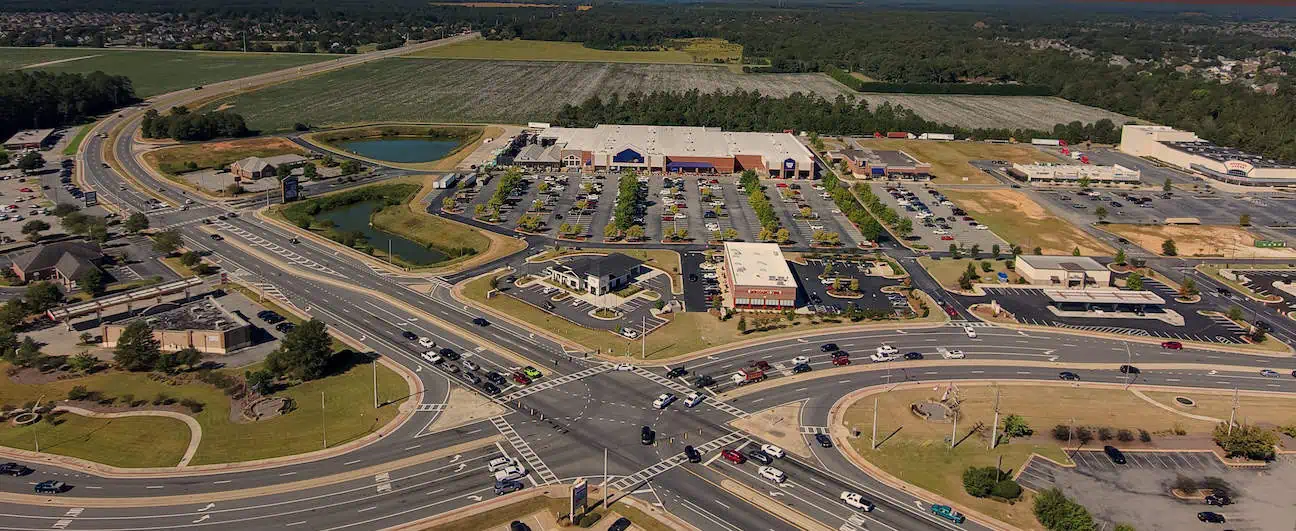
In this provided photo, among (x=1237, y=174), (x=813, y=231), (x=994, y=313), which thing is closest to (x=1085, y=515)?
(x=994, y=313)

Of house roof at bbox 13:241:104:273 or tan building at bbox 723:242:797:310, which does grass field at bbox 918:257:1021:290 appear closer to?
tan building at bbox 723:242:797:310

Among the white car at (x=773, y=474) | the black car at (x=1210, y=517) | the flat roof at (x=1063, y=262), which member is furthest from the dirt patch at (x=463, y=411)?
the flat roof at (x=1063, y=262)

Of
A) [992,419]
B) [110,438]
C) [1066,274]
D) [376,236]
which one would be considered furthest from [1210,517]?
[376,236]

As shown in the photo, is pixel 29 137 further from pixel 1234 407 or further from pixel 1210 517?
pixel 1234 407

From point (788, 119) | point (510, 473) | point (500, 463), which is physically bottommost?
point (500, 463)

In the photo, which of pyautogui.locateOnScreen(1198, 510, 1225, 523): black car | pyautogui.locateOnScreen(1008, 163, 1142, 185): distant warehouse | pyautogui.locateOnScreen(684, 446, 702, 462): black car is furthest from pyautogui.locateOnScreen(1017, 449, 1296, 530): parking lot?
pyautogui.locateOnScreen(1008, 163, 1142, 185): distant warehouse

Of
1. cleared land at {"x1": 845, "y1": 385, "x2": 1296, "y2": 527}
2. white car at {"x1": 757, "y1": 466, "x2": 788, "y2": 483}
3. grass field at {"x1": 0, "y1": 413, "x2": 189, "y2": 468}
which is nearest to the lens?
white car at {"x1": 757, "y1": 466, "x2": 788, "y2": 483}
